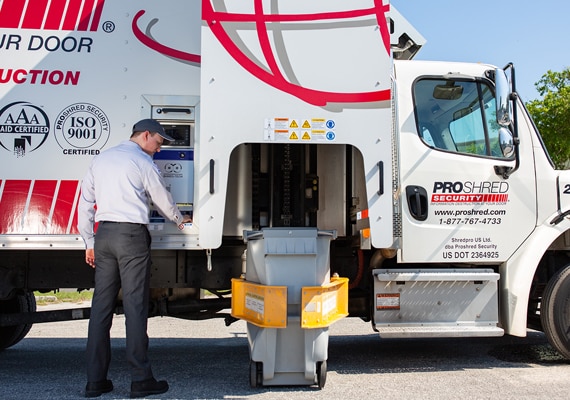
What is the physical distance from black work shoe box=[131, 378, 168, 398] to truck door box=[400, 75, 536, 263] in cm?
225

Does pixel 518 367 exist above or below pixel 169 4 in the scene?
below

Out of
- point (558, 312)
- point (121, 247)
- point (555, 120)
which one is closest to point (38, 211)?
point (121, 247)

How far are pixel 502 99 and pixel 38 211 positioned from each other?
3.73 m

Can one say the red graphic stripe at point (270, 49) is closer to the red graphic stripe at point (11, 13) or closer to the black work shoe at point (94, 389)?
the red graphic stripe at point (11, 13)

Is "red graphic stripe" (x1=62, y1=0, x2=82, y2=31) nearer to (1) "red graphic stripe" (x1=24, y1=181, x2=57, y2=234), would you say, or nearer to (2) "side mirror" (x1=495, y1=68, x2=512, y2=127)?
(1) "red graphic stripe" (x1=24, y1=181, x2=57, y2=234)

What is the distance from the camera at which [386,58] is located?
14.6ft

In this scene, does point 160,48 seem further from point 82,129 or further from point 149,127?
point 82,129

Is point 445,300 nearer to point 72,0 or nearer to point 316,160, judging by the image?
point 316,160

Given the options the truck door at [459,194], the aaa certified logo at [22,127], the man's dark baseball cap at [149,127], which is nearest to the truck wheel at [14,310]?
the aaa certified logo at [22,127]

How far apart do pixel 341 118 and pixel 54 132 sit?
2.29m

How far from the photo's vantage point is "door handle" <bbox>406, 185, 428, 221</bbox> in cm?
484

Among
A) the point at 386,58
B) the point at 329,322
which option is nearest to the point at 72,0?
the point at 386,58

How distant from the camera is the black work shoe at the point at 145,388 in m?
4.00

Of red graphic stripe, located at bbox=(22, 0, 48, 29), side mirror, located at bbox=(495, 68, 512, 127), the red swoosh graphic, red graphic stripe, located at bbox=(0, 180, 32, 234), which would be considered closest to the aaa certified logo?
red graphic stripe, located at bbox=(0, 180, 32, 234)
